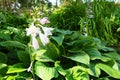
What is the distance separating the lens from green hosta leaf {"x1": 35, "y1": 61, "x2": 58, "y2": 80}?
288 centimetres

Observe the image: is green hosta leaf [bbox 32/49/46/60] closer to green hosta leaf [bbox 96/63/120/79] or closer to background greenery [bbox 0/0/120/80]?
background greenery [bbox 0/0/120/80]

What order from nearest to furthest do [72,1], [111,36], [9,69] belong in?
[9,69], [111,36], [72,1]

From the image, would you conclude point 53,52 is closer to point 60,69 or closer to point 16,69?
point 60,69

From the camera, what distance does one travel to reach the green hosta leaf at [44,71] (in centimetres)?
288

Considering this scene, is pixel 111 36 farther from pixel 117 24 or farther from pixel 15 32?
pixel 15 32

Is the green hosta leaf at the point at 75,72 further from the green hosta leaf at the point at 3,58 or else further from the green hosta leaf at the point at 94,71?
the green hosta leaf at the point at 3,58

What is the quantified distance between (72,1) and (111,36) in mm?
1528

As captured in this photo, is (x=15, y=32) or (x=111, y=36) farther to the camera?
(x=111, y=36)

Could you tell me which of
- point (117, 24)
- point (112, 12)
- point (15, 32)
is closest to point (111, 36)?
point (117, 24)

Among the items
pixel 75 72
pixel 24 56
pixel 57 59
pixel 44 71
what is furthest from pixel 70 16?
pixel 44 71

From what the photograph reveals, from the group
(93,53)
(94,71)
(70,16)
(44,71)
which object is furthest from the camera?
(70,16)

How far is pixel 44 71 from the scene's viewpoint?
2943mm

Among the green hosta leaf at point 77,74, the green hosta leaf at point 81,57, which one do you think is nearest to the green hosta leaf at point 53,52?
the green hosta leaf at point 81,57

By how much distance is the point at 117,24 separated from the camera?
554 cm
